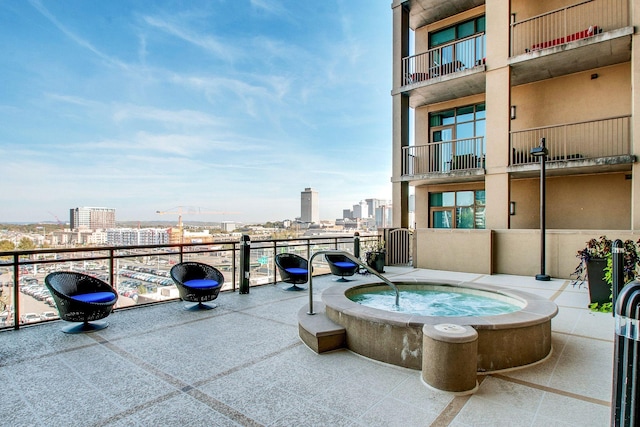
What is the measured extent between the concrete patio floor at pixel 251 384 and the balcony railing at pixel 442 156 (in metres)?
7.81

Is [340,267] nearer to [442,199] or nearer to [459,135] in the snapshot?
[442,199]

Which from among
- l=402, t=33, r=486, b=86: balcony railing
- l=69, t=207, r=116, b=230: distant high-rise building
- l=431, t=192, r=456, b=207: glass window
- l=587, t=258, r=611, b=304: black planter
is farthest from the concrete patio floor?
l=69, t=207, r=116, b=230: distant high-rise building

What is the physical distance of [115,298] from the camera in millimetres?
4266

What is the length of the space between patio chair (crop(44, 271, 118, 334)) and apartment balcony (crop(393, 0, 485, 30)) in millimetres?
12669

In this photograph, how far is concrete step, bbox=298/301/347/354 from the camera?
337 centimetres

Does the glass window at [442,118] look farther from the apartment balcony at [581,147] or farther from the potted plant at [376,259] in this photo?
the potted plant at [376,259]

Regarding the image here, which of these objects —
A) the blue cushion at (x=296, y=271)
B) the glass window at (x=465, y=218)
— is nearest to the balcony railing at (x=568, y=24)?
the glass window at (x=465, y=218)

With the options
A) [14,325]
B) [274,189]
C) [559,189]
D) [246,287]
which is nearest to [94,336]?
[14,325]

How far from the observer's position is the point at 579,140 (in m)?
9.55

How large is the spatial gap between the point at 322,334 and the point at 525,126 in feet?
35.2

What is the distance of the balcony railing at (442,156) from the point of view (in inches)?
438

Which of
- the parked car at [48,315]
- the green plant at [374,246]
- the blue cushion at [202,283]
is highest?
the green plant at [374,246]

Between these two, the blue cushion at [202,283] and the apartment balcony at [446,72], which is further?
the apartment balcony at [446,72]

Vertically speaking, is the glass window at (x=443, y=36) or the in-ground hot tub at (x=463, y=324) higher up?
the glass window at (x=443, y=36)
